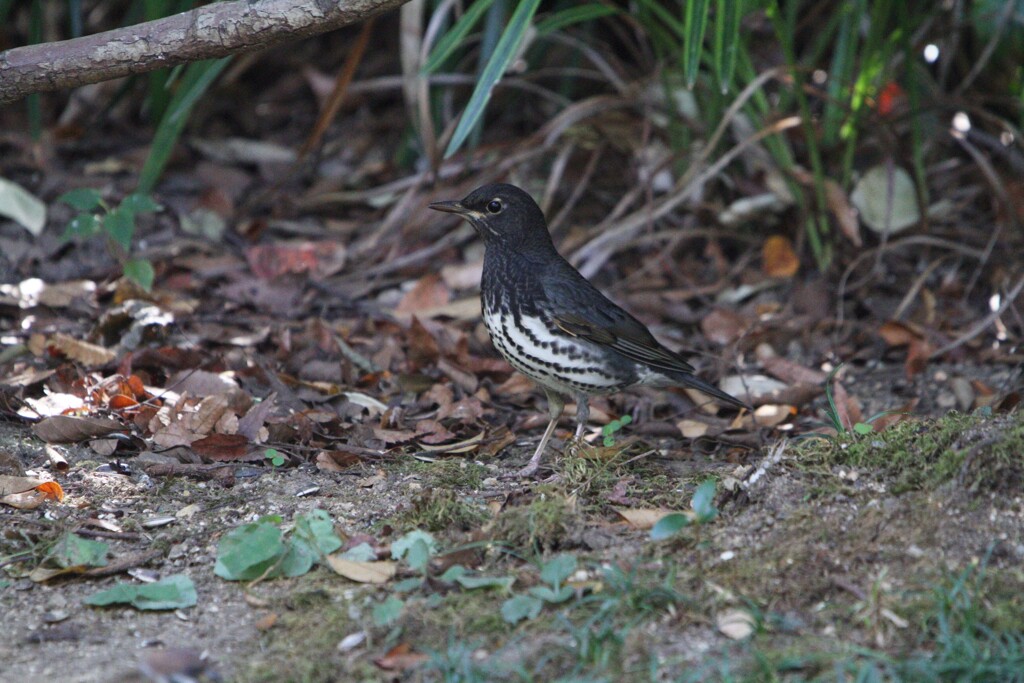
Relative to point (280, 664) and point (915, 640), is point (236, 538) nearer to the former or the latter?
point (280, 664)

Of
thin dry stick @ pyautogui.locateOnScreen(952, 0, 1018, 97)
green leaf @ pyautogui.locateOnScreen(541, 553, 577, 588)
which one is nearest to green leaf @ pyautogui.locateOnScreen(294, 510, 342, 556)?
green leaf @ pyautogui.locateOnScreen(541, 553, 577, 588)

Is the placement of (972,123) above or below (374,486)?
above

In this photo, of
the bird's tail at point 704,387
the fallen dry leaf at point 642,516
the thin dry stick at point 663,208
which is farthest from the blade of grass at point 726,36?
the fallen dry leaf at point 642,516

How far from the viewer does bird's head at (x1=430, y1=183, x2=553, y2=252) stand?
5.15 metres

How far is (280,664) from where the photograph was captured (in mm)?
3096

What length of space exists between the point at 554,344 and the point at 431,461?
2.42ft

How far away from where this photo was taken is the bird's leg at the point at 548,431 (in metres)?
4.55

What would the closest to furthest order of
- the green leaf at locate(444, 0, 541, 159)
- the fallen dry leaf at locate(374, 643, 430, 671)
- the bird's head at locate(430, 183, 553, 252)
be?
1. the fallen dry leaf at locate(374, 643, 430, 671)
2. the green leaf at locate(444, 0, 541, 159)
3. the bird's head at locate(430, 183, 553, 252)

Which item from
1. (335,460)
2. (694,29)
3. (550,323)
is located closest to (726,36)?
(694,29)

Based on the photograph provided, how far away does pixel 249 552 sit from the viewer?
11.6 feet

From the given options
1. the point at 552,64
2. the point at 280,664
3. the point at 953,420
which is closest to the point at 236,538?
the point at 280,664

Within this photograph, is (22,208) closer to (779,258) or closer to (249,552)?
(249,552)

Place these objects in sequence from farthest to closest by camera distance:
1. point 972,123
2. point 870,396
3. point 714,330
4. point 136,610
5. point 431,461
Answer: point 972,123 → point 714,330 → point 870,396 → point 431,461 → point 136,610

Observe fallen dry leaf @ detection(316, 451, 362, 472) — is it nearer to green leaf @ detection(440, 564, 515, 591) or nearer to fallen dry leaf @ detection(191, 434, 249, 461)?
fallen dry leaf @ detection(191, 434, 249, 461)
